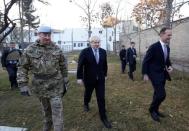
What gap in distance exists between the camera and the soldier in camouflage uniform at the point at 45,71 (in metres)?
5.84

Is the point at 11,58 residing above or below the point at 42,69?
below

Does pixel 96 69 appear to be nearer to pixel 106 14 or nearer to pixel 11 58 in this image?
pixel 11 58

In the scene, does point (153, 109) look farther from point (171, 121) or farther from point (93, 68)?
point (93, 68)

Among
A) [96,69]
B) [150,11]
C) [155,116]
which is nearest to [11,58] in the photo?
[96,69]

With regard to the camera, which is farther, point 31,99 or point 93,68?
point 31,99

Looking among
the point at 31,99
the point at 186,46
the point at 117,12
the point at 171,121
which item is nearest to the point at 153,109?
the point at 171,121

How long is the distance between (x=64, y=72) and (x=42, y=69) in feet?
1.49

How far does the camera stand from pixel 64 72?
242 inches

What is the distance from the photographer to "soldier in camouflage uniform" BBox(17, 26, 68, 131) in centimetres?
584

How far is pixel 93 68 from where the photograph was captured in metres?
7.49

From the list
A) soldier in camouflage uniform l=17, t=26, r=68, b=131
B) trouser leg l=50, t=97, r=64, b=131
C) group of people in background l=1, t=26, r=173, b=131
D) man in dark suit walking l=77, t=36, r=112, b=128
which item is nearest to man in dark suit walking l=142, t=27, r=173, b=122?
group of people in background l=1, t=26, r=173, b=131

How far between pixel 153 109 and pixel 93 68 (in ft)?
5.63

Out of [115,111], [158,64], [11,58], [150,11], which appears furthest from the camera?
[150,11]

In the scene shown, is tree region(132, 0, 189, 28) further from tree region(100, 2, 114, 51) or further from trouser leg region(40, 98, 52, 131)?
tree region(100, 2, 114, 51)
